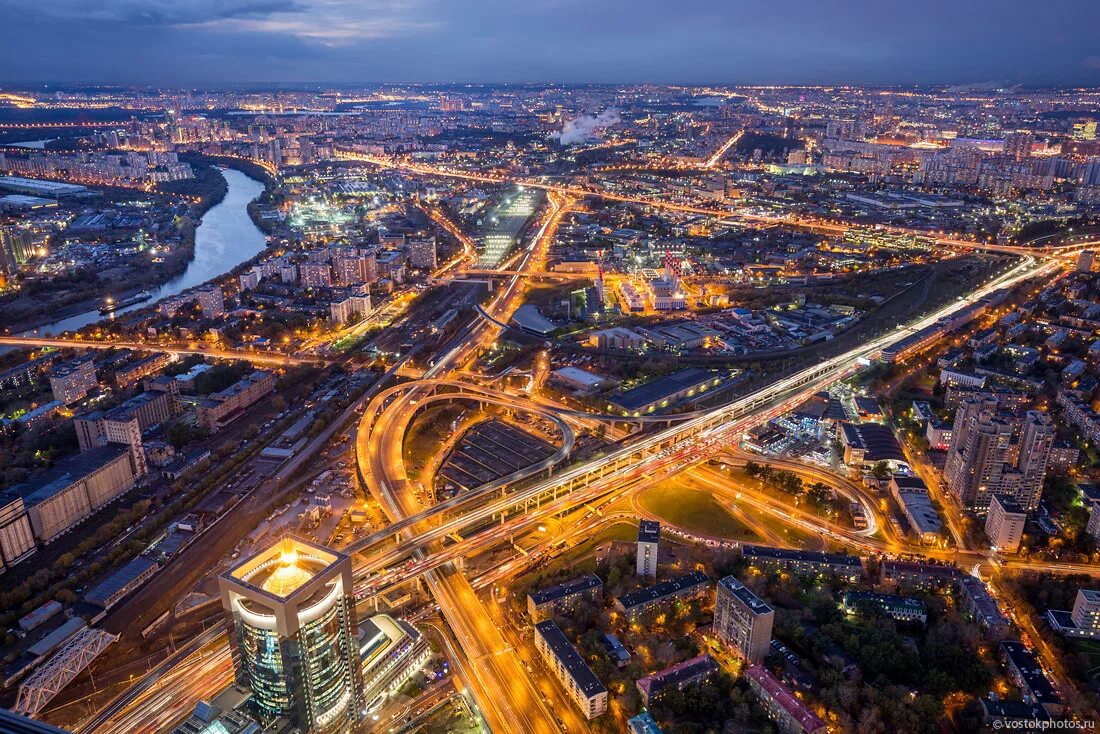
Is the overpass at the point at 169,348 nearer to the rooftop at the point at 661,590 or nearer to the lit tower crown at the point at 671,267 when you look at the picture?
the lit tower crown at the point at 671,267

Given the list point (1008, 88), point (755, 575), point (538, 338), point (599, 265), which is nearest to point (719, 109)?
point (1008, 88)

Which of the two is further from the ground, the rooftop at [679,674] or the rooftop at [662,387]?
the rooftop at [662,387]

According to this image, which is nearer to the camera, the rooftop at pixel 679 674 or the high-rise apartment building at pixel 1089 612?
the rooftop at pixel 679 674

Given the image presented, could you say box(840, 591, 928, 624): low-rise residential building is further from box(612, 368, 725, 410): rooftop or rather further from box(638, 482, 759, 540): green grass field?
box(612, 368, 725, 410): rooftop

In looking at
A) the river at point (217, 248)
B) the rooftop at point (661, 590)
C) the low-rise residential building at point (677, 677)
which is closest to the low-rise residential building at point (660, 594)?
the rooftop at point (661, 590)

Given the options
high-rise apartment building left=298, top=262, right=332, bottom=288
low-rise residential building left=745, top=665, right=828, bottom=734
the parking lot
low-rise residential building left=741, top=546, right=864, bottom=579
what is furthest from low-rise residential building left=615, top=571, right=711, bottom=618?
high-rise apartment building left=298, top=262, right=332, bottom=288

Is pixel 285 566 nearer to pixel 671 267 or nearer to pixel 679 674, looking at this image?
pixel 679 674

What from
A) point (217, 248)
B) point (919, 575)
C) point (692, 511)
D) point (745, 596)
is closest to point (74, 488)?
point (692, 511)
